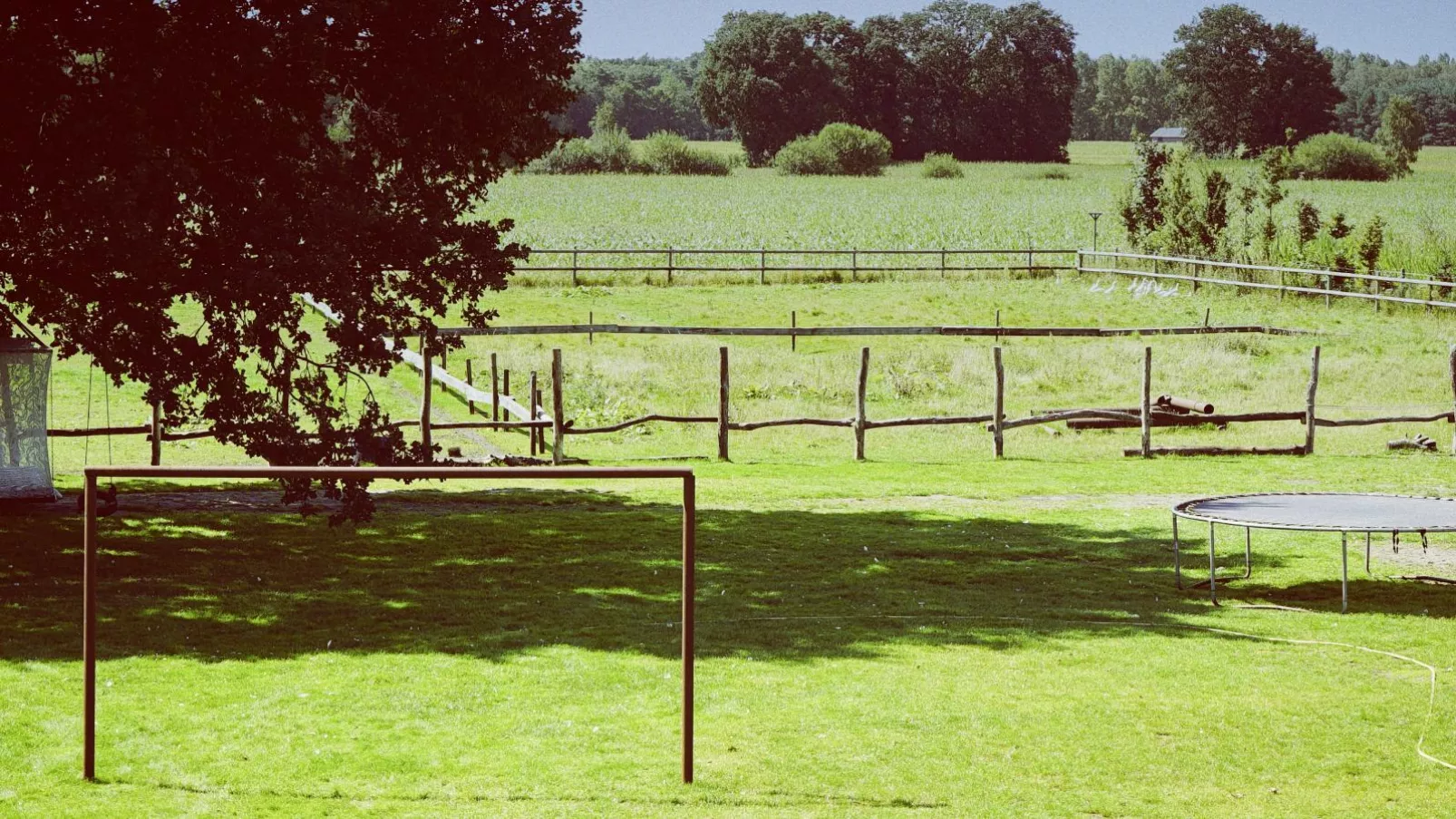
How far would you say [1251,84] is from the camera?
4801 inches

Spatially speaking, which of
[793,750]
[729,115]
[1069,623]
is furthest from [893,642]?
[729,115]

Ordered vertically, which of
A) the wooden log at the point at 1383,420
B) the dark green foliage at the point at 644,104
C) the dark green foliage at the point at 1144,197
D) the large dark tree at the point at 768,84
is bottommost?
the wooden log at the point at 1383,420

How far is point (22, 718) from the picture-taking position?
31.1ft

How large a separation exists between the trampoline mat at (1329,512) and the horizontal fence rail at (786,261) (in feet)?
112

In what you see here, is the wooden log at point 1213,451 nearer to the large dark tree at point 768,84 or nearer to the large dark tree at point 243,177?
the large dark tree at point 243,177

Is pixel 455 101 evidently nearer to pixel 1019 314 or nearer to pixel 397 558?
pixel 397 558

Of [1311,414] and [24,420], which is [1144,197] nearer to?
[1311,414]

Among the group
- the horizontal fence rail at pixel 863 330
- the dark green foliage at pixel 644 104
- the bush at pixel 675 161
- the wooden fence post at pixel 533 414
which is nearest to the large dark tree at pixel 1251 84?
the bush at pixel 675 161

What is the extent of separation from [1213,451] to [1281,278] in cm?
2238

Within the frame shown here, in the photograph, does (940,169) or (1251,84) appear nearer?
(940,169)

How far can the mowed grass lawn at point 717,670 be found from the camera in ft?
27.1

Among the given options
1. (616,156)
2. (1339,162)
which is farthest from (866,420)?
(616,156)

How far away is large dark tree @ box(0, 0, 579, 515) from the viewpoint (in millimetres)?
14758

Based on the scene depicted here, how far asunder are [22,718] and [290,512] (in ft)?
30.9
